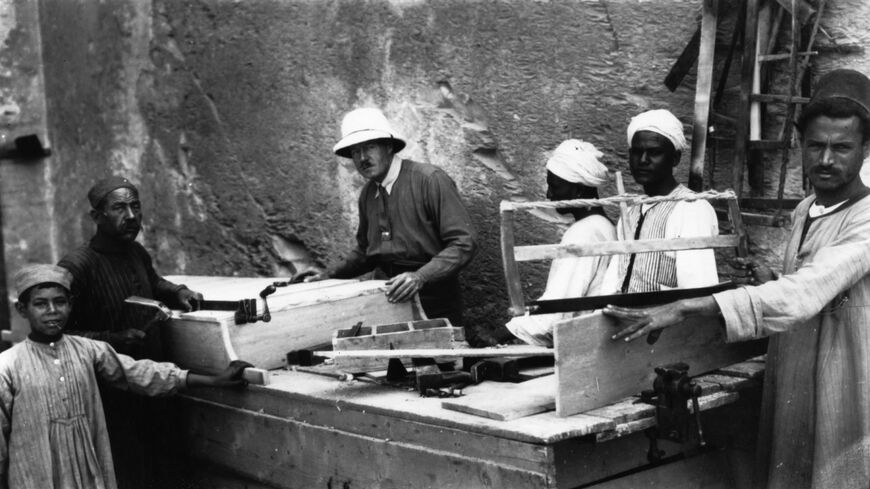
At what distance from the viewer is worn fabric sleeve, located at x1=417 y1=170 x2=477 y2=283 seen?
4.97m

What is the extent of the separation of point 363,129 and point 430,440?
195 centimetres

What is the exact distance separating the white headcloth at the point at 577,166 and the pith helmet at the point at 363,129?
107 centimetres

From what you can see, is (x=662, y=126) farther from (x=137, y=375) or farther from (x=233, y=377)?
(x=137, y=375)

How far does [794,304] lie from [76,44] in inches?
225

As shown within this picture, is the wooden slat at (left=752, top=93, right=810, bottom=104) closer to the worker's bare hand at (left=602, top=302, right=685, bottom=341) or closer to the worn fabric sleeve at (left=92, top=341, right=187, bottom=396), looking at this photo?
the worker's bare hand at (left=602, top=302, right=685, bottom=341)

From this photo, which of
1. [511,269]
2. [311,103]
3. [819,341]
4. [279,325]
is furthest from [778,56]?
[311,103]

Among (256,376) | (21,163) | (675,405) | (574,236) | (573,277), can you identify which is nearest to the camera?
(675,405)

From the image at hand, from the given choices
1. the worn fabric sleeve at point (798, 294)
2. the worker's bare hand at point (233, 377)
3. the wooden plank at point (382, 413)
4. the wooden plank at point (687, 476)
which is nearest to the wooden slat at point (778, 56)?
the worn fabric sleeve at point (798, 294)

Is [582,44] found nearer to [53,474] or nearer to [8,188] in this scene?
[53,474]

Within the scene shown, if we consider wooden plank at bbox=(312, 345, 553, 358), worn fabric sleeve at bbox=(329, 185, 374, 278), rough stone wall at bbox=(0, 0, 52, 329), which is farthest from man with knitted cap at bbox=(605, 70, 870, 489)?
rough stone wall at bbox=(0, 0, 52, 329)

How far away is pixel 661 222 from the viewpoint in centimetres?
400

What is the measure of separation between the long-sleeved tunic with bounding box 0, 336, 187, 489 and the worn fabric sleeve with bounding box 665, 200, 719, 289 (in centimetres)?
236

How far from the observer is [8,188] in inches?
297

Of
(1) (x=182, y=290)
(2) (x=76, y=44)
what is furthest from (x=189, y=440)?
(2) (x=76, y=44)
